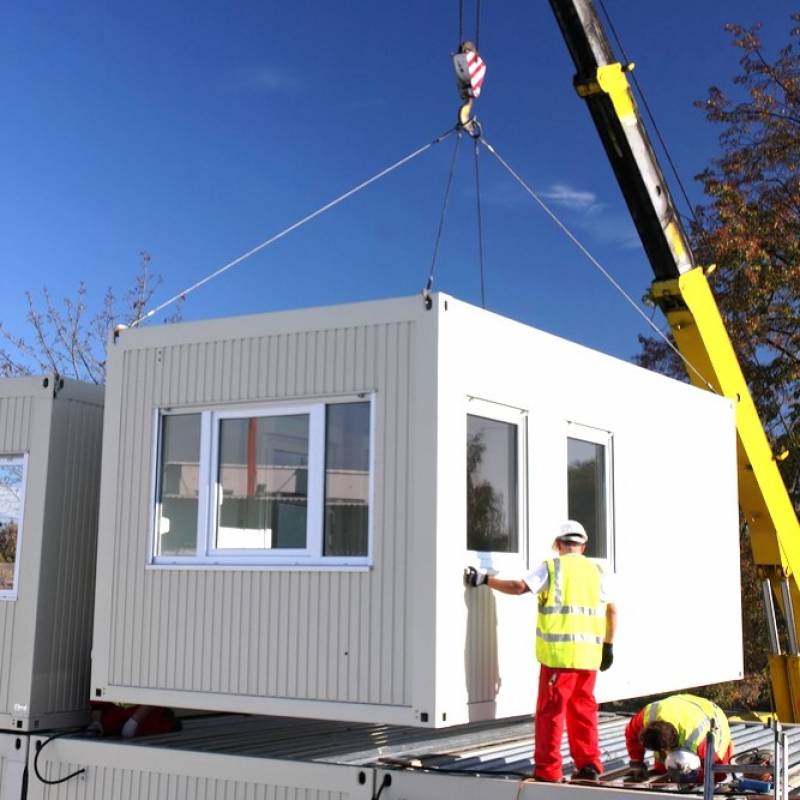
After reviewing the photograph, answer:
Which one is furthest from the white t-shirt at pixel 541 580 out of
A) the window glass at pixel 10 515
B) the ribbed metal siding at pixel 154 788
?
the window glass at pixel 10 515

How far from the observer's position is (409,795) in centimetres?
675

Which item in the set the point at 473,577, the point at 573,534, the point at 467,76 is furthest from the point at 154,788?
the point at 467,76

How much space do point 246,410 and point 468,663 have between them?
2138 mm

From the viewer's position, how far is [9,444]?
28.3 ft

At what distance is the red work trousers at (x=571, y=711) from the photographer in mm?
6879

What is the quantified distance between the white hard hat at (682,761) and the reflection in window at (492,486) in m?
1.58

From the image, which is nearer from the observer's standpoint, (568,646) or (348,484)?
(568,646)

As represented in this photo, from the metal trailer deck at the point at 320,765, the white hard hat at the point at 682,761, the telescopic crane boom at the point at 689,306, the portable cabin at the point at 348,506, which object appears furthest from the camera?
the telescopic crane boom at the point at 689,306

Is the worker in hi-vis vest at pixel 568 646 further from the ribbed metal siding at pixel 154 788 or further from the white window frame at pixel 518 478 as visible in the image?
the ribbed metal siding at pixel 154 788

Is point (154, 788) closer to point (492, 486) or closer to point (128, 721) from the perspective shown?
point (128, 721)

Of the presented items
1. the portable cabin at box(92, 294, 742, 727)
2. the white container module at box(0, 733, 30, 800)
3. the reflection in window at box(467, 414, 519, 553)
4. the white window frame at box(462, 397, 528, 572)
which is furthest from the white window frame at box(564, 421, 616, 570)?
the white container module at box(0, 733, 30, 800)

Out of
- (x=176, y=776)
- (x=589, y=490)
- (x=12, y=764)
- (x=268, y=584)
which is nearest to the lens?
(x=268, y=584)

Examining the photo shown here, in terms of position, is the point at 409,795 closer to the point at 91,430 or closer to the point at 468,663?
the point at 468,663

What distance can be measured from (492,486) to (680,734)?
1.85 m
